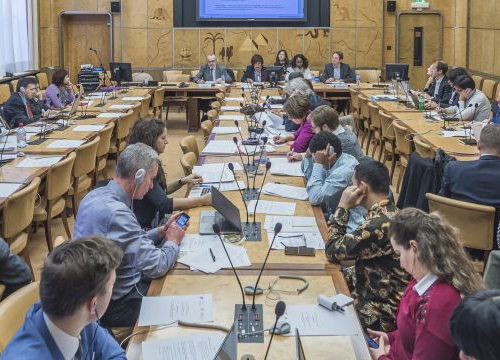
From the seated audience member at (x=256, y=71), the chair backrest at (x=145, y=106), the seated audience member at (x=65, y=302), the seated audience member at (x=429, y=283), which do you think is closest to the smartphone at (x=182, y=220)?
the seated audience member at (x=429, y=283)

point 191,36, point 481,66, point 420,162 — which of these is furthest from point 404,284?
point 191,36

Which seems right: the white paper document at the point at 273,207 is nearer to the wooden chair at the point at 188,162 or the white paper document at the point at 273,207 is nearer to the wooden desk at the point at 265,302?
the wooden desk at the point at 265,302

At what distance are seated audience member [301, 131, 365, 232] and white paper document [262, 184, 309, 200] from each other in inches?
4.1

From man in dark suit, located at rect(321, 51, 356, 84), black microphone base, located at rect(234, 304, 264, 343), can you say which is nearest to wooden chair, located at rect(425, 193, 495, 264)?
black microphone base, located at rect(234, 304, 264, 343)

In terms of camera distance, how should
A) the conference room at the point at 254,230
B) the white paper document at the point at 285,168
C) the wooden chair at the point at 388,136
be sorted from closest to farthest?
the conference room at the point at 254,230, the white paper document at the point at 285,168, the wooden chair at the point at 388,136

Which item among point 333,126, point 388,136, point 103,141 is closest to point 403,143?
point 388,136

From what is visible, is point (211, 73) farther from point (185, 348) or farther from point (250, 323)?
point (185, 348)

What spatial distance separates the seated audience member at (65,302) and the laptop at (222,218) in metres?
1.48

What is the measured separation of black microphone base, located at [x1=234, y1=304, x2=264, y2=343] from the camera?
7.75ft

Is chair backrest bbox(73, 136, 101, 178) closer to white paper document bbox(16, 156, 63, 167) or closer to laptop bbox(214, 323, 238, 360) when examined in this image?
white paper document bbox(16, 156, 63, 167)

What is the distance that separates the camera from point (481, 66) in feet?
40.4

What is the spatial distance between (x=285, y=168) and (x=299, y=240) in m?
1.74

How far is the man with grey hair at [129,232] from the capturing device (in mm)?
2971

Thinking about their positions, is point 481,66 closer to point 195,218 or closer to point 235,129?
point 235,129
